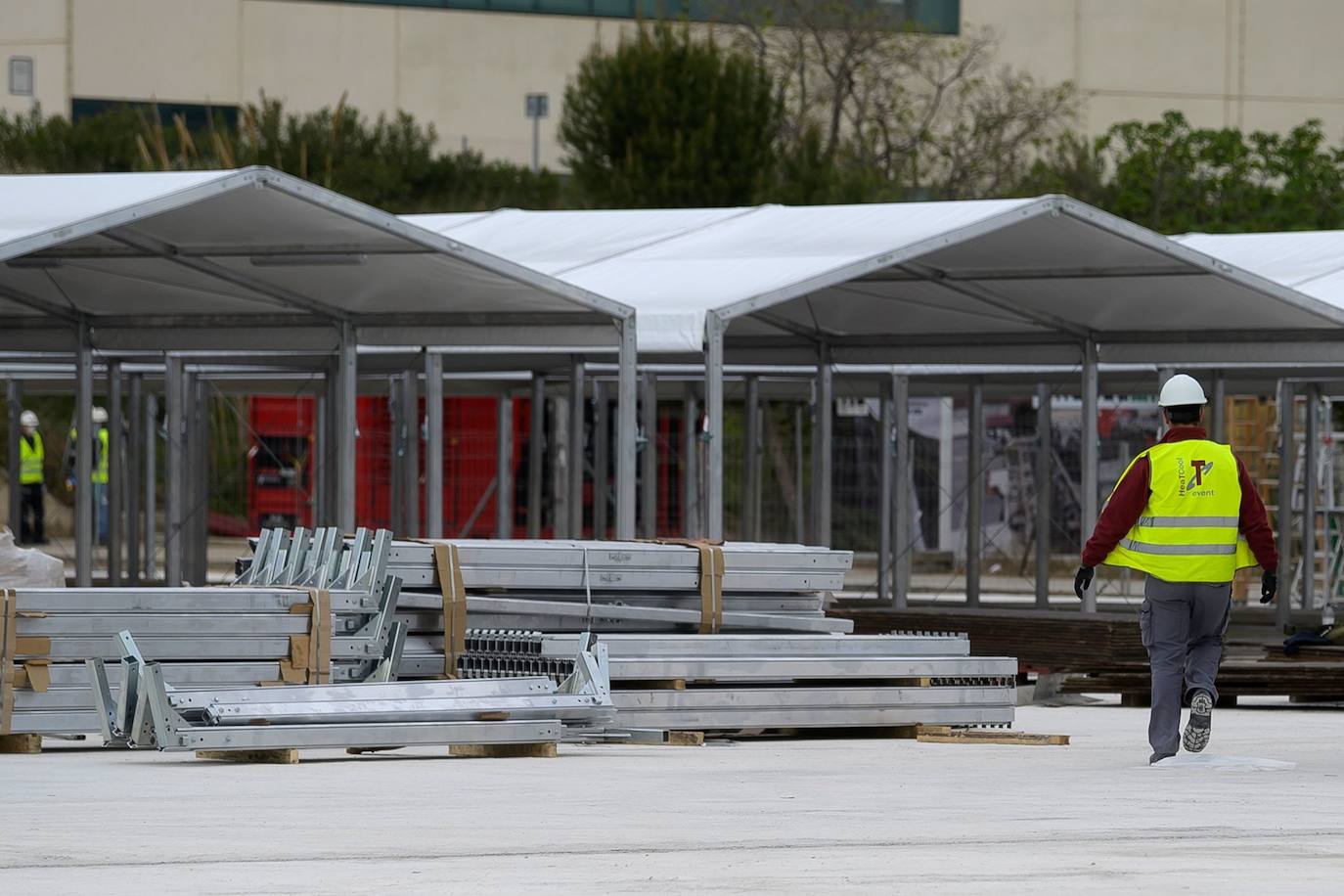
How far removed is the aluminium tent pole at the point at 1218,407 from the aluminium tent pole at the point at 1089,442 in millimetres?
2608

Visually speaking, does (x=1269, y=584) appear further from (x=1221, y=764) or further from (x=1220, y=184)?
(x=1220, y=184)

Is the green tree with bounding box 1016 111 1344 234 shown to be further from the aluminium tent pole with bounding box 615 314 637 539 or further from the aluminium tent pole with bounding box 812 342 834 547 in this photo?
the aluminium tent pole with bounding box 615 314 637 539

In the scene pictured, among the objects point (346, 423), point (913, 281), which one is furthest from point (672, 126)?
point (346, 423)

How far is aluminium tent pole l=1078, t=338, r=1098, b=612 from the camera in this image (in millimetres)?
20172

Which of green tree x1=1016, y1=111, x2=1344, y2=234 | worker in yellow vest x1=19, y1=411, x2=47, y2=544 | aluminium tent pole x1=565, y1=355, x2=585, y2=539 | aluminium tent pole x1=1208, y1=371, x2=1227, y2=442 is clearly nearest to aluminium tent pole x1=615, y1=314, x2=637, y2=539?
aluminium tent pole x1=565, y1=355, x2=585, y2=539

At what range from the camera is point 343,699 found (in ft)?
37.7

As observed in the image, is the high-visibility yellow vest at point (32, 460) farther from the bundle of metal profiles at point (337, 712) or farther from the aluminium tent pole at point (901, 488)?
the bundle of metal profiles at point (337, 712)

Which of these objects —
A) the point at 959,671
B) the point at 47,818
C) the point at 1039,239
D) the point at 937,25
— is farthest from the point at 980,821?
the point at 937,25

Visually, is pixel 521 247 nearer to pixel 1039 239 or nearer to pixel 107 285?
pixel 107 285

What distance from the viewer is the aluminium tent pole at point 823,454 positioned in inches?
826

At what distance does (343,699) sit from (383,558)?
5.04 ft

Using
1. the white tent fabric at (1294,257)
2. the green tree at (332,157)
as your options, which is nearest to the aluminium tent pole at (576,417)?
the white tent fabric at (1294,257)

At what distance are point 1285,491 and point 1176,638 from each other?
1203 centimetres

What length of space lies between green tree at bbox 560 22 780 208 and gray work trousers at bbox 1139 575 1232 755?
2758 centimetres
